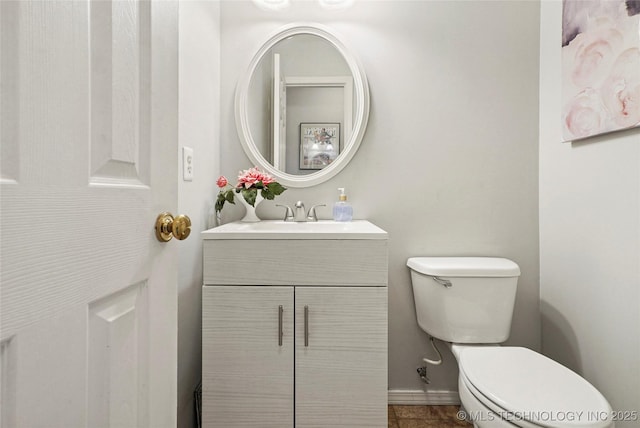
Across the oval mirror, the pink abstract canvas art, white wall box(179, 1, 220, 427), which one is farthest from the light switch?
the pink abstract canvas art

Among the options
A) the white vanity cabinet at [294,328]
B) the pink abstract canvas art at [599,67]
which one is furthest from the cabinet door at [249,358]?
the pink abstract canvas art at [599,67]

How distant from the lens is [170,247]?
677 mm

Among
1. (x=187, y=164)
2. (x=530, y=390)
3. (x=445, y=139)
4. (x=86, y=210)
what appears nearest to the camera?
(x=86, y=210)

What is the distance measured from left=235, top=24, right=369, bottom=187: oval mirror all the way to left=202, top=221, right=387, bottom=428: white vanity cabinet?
0.56m

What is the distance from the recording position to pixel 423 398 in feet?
5.21

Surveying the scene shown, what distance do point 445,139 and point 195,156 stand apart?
3.65ft

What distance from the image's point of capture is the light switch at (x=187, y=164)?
1233 mm

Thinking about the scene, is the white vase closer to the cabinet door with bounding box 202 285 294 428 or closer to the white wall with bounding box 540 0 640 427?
the cabinet door with bounding box 202 285 294 428

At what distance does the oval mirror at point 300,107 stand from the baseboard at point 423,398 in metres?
1.06

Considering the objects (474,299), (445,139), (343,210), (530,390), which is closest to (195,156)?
(343,210)

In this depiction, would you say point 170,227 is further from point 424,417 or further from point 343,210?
point 424,417

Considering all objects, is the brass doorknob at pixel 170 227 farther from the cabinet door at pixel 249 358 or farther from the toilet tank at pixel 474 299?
the toilet tank at pixel 474 299

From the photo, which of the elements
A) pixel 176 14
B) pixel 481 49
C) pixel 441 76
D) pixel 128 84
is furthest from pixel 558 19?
pixel 128 84

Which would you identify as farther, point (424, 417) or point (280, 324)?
point (424, 417)
